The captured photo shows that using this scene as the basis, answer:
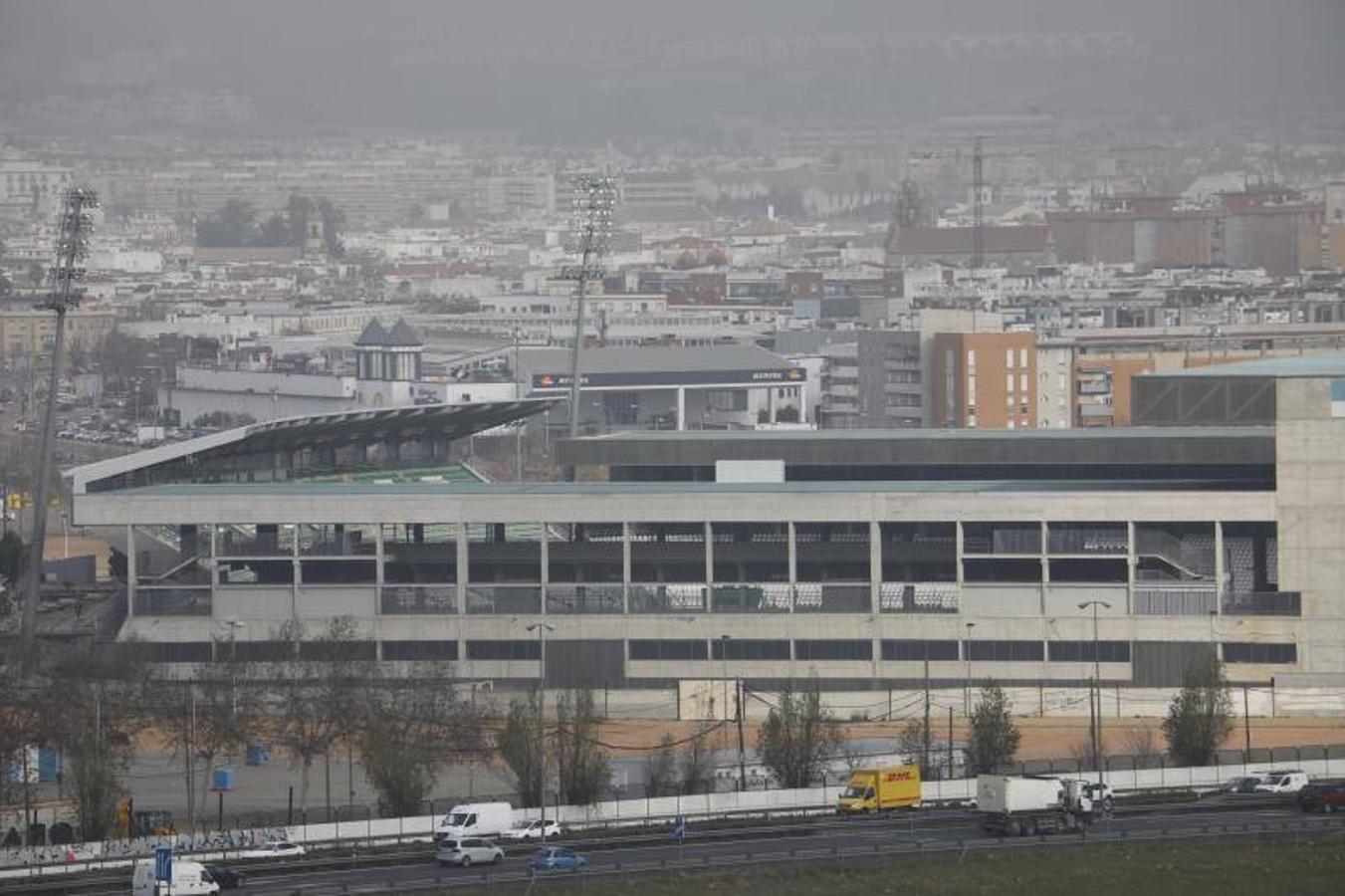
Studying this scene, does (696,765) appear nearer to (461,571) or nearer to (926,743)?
(926,743)

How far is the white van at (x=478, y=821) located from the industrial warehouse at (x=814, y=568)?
7.78 metres

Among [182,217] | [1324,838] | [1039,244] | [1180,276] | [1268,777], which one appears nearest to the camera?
[1324,838]

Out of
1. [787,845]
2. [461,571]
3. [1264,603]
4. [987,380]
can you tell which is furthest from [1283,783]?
[987,380]

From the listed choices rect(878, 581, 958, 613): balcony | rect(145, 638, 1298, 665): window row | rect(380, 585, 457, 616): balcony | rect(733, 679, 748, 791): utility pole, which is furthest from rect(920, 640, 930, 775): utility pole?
rect(380, 585, 457, 616): balcony

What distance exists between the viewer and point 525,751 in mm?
28250

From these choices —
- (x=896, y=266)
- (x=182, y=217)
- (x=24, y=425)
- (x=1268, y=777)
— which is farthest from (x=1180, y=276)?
(x=1268, y=777)

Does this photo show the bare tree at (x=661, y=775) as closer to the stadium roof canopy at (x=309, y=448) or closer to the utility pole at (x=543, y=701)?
the utility pole at (x=543, y=701)

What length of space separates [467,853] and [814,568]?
1002cm

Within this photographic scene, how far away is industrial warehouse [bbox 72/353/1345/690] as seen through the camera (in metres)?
32.8

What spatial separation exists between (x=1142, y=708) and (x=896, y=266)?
98.4 m

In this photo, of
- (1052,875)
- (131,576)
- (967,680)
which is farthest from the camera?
(131,576)

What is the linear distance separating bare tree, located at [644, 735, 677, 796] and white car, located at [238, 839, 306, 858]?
11.5 ft

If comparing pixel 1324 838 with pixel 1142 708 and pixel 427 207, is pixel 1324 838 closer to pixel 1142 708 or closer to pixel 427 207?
pixel 1142 708

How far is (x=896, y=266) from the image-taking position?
130 meters
